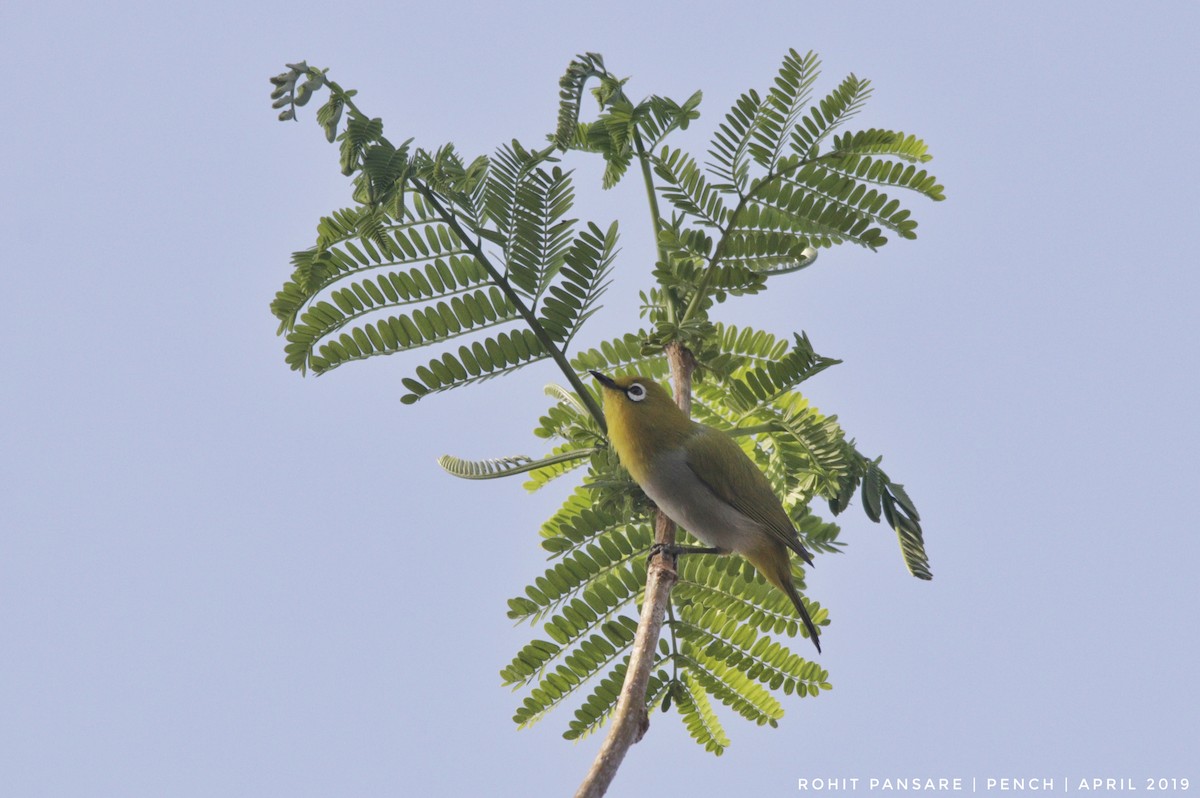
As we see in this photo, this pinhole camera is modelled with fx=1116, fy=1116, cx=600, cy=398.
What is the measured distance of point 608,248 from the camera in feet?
13.8

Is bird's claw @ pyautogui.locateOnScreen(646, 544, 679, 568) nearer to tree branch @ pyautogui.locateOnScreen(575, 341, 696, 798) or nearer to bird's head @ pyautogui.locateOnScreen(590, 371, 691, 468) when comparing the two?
tree branch @ pyautogui.locateOnScreen(575, 341, 696, 798)

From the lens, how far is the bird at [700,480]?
14.3ft

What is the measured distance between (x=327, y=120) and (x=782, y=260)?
6.25 ft

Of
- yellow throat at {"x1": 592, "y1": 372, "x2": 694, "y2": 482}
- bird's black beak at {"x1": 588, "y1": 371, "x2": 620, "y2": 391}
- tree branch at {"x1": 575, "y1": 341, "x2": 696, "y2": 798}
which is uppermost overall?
bird's black beak at {"x1": 588, "y1": 371, "x2": 620, "y2": 391}

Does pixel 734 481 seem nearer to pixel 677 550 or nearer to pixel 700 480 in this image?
pixel 700 480

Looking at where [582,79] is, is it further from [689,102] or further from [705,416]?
[705,416]

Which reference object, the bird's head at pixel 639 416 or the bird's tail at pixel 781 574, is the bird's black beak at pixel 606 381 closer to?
the bird's head at pixel 639 416

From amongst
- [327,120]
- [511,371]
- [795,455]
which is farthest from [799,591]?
[327,120]

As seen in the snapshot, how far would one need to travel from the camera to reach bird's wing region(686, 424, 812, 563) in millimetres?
4469

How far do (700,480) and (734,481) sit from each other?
17 cm

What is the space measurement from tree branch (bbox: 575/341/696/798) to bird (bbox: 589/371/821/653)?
0.09 m

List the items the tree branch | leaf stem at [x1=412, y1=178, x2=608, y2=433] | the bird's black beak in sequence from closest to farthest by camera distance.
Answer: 1. the tree branch
2. leaf stem at [x1=412, y1=178, x2=608, y2=433]
3. the bird's black beak

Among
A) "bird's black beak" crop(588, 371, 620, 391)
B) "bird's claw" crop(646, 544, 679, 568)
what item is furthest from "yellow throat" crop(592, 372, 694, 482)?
"bird's claw" crop(646, 544, 679, 568)

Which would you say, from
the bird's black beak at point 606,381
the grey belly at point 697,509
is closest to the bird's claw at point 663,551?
the grey belly at point 697,509
